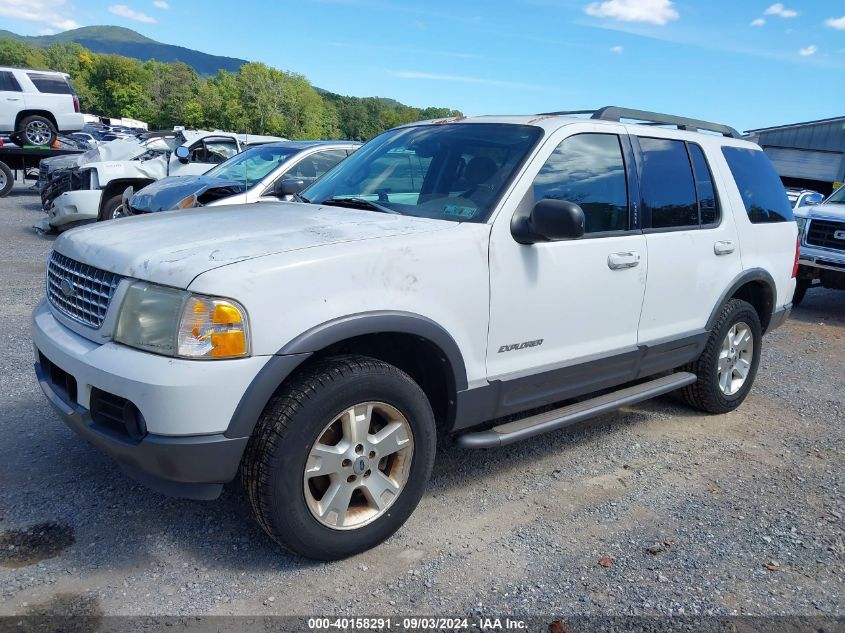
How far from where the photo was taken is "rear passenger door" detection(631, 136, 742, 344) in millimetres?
4238

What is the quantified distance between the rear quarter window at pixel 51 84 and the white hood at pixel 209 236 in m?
18.2

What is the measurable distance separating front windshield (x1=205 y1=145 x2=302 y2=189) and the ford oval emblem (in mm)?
4674

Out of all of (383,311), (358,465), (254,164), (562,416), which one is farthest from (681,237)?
(254,164)

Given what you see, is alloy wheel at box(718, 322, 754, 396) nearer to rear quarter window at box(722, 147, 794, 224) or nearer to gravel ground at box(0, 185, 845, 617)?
gravel ground at box(0, 185, 845, 617)

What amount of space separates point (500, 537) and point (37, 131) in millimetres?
19412

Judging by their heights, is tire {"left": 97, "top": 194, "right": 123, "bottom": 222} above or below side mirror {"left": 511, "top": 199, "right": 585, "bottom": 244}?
below

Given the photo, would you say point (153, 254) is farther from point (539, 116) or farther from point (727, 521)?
point (727, 521)

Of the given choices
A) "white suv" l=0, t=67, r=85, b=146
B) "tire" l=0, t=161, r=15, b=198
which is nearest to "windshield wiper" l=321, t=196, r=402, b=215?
"tire" l=0, t=161, r=15, b=198

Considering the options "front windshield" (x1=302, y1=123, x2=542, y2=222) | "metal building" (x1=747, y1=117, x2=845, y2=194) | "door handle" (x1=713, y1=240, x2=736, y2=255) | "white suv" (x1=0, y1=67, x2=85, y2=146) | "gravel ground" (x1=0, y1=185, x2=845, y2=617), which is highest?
"metal building" (x1=747, y1=117, x2=845, y2=194)

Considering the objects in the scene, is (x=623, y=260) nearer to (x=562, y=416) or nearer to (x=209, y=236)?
(x=562, y=416)

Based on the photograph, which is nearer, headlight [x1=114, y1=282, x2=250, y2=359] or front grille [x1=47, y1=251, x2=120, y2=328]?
headlight [x1=114, y1=282, x2=250, y2=359]

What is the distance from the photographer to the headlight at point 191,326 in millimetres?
2592

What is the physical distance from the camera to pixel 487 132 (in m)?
3.93

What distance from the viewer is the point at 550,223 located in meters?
3.28
